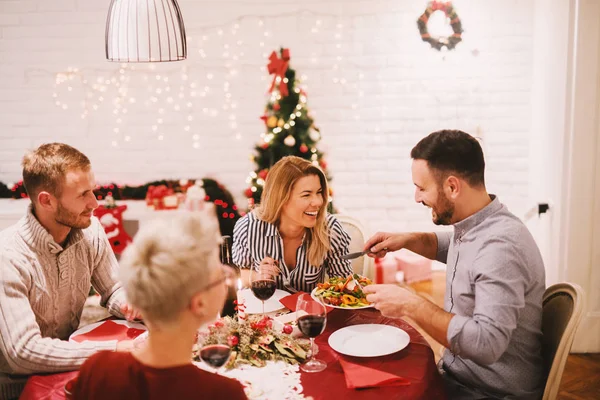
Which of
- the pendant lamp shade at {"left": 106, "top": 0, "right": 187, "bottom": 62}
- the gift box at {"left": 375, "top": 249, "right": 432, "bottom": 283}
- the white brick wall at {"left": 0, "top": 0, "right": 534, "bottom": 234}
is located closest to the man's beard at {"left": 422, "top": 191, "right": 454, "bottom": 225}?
the pendant lamp shade at {"left": 106, "top": 0, "right": 187, "bottom": 62}

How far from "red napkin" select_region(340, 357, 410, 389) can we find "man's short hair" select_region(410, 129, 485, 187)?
68 cm

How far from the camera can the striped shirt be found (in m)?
2.47

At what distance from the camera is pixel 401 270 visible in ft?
16.0

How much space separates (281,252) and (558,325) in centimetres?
120

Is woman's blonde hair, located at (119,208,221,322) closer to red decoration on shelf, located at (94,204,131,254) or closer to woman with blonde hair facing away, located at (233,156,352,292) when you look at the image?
woman with blonde hair facing away, located at (233,156,352,292)

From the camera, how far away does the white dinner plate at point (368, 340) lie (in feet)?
5.52

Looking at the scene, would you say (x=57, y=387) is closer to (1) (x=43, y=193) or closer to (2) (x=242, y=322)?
(2) (x=242, y=322)

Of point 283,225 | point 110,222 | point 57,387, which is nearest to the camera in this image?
point 57,387

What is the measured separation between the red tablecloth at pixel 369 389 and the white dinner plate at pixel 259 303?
26 cm

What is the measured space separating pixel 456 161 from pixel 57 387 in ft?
4.46

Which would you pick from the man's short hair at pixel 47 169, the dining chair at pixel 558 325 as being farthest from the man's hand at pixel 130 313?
the dining chair at pixel 558 325

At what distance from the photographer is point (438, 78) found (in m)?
4.92

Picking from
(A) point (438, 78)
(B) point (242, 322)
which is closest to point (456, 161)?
(B) point (242, 322)

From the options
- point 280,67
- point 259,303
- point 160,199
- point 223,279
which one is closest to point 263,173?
point 280,67
